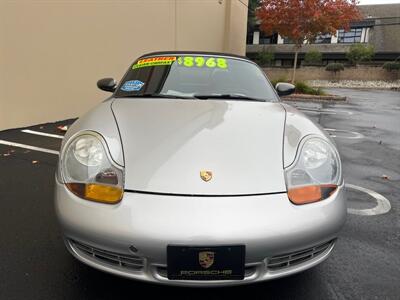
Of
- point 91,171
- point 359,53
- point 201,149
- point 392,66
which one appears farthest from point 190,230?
point 359,53

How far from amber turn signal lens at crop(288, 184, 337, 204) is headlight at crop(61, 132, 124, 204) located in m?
0.82

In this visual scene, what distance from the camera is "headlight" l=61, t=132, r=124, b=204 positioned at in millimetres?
1747

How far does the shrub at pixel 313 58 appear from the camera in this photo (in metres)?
35.6

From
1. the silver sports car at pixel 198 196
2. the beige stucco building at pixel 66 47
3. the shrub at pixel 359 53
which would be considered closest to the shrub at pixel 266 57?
the shrub at pixel 359 53

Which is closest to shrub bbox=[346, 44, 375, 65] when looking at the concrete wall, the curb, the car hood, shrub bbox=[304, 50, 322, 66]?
the concrete wall

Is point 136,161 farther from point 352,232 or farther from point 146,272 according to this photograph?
point 352,232

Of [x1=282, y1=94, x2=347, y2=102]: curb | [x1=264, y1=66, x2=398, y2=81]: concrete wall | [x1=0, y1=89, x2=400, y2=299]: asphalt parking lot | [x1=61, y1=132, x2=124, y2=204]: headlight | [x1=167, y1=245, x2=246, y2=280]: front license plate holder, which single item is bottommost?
[x1=264, y1=66, x2=398, y2=81]: concrete wall

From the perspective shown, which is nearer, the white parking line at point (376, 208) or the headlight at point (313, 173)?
the headlight at point (313, 173)

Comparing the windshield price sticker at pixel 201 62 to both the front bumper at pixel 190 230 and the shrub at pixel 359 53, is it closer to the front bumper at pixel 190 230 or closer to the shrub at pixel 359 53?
the front bumper at pixel 190 230

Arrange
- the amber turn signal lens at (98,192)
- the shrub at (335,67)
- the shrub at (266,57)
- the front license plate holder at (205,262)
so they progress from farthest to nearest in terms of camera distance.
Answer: the shrub at (266,57) < the shrub at (335,67) < the amber turn signal lens at (98,192) < the front license plate holder at (205,262)

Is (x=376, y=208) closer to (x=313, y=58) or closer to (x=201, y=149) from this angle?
(x=201, y=149)

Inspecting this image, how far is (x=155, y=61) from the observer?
334cm

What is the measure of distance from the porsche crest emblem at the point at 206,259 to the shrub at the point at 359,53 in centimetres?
3654

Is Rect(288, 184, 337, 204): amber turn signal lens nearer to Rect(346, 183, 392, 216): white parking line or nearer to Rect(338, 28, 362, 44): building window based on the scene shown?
Rect(346, 183, 392, 216): white parking line
